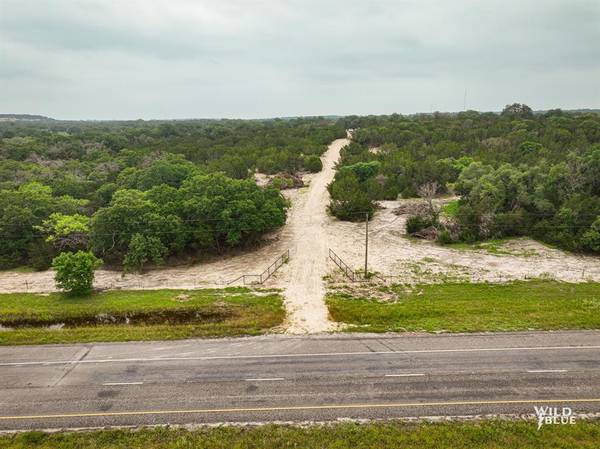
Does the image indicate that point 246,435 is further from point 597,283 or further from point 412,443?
point 597,283

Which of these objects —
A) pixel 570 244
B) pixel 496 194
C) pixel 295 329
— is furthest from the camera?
pixel 496 194

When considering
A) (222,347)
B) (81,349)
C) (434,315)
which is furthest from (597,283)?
(81,349)

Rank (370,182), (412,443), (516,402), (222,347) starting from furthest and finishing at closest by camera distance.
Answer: (370,182) < (222,347) < (516,402) < (412,443)

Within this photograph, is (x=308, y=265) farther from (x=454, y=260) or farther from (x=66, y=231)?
(x=66, y=231)

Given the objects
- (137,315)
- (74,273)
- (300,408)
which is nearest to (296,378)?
(300,408)

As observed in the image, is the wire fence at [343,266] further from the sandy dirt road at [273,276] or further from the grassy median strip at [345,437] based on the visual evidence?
the grassy median strip at [345,437]

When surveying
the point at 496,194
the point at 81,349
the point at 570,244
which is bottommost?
the point at 81,349

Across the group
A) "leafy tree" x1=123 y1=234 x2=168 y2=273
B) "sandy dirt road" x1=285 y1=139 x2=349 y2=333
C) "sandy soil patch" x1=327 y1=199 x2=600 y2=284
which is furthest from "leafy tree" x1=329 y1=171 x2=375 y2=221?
"leafy tree" x1=123 y1=234 x2=168 y2=273
